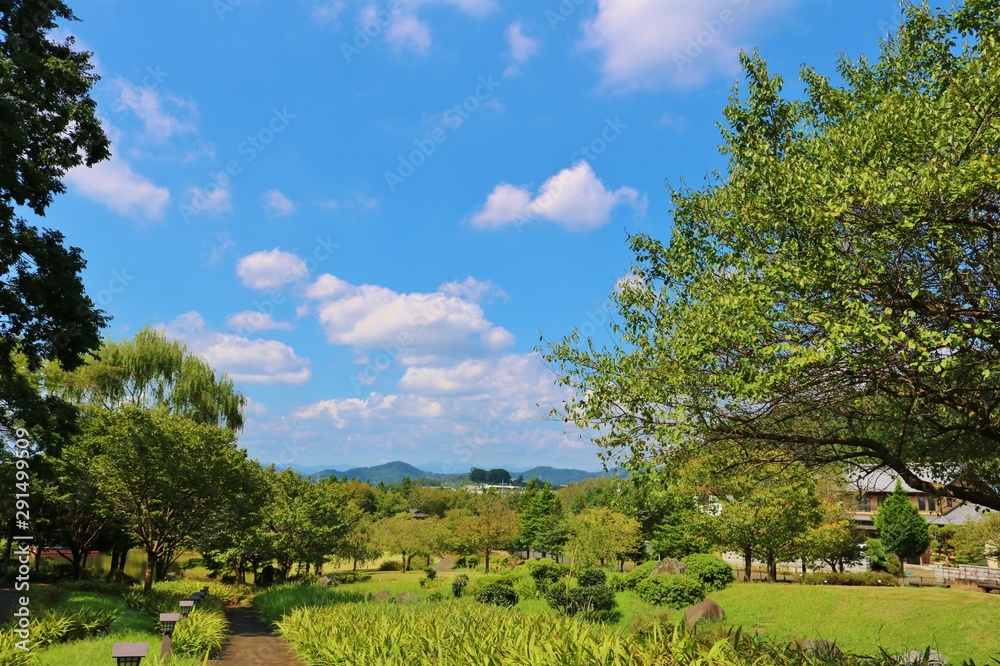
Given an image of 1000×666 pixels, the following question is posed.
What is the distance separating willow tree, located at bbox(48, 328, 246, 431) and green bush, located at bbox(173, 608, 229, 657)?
1667 cm

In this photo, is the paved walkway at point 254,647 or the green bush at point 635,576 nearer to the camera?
the paved walkway at point 254,647

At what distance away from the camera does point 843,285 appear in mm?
7141

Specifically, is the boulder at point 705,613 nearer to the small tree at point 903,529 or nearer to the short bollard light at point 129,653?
the short bollard light at point 129,653

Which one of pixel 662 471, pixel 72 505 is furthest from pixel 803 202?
pixel 72 505

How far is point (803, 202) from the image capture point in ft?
23.9

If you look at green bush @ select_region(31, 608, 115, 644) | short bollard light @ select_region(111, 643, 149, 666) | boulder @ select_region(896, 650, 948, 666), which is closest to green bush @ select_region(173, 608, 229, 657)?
green bush @ select_region(31, 608, 115, 644)

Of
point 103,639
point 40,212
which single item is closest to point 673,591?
point 103,639

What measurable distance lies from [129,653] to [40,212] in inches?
429

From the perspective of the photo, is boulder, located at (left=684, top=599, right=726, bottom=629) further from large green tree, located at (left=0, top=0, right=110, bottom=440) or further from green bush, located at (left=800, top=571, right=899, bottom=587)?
large green tree, located at (left=0, top=0, right=110, bottom=440)

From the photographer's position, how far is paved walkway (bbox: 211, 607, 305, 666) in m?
15.3

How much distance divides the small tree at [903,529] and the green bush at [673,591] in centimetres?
1893

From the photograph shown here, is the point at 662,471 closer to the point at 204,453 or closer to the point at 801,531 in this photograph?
the point at 204,453

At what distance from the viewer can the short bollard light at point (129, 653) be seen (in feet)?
30.6

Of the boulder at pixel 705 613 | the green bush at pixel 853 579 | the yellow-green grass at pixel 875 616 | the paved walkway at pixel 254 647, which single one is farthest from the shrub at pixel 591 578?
the paved walkway at pixel 254 647
